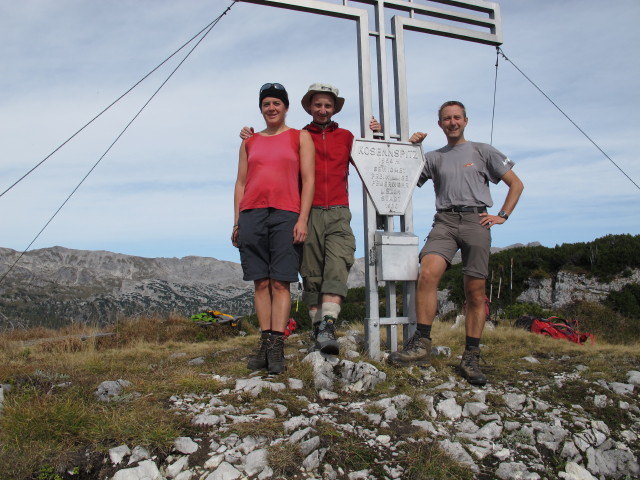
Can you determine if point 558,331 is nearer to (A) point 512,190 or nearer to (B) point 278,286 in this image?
(A) point 512,190

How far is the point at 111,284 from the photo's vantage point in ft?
180

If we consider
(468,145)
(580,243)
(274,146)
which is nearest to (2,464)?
(274,146)

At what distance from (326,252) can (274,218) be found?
0.59m

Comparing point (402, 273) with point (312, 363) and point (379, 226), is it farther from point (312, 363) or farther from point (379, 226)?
point (312, 363)

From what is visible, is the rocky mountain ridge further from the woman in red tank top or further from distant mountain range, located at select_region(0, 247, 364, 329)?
the woman in red tank top

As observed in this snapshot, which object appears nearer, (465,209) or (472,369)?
(472,369)

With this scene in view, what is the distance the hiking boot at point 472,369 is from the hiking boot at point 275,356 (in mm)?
A: 1578

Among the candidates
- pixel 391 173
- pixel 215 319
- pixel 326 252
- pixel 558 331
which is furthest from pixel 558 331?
pixel 215 319

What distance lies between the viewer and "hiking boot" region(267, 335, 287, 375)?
4.17 m

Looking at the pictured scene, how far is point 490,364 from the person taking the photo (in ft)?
17.2

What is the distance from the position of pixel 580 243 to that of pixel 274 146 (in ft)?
47.7

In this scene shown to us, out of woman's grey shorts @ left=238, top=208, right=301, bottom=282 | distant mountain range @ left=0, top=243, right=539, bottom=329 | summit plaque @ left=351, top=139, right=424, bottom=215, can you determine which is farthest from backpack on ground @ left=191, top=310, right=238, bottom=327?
distant mountain range @ left=0, top=243, right=539, bottom=329

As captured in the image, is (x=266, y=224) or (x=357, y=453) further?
(x=266, y=224)

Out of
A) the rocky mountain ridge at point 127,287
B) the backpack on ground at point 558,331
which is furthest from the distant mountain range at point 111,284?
the backpack on ground at point 558,331
